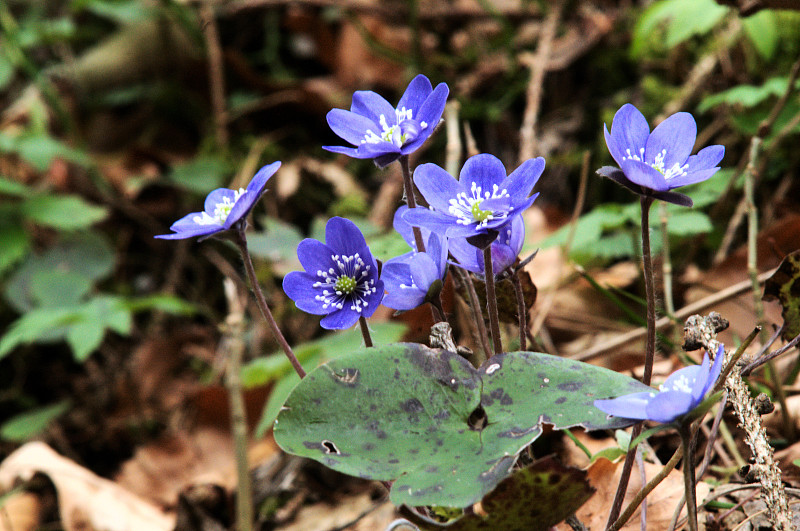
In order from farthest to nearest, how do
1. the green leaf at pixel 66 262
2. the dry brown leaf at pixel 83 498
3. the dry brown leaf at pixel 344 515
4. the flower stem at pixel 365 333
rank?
the green leaf at pixel 66 262
the dry brown leaf at pixel 83 498
the dry brown leaf at pixel 344 515
the flower stem at pixel 365 333

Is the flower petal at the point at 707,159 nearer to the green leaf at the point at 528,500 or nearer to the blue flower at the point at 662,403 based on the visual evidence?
the blue flower at the point at 662,403

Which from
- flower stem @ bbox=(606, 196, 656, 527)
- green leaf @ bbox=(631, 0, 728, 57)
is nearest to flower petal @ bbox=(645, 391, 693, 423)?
flower stem @ bbox=(606, 196, 656, 527)

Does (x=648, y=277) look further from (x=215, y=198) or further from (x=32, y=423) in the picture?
(x=32, y=423)

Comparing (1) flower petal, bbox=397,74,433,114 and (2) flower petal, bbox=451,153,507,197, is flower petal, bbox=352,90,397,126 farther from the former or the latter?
(2) flower petal, bbox=451,153,507,197

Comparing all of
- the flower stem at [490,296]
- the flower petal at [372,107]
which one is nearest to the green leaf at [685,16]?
the flower petal at [372,107]

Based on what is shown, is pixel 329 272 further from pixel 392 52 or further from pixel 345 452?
pixel 392 52

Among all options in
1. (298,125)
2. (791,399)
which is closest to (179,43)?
(298,125)
